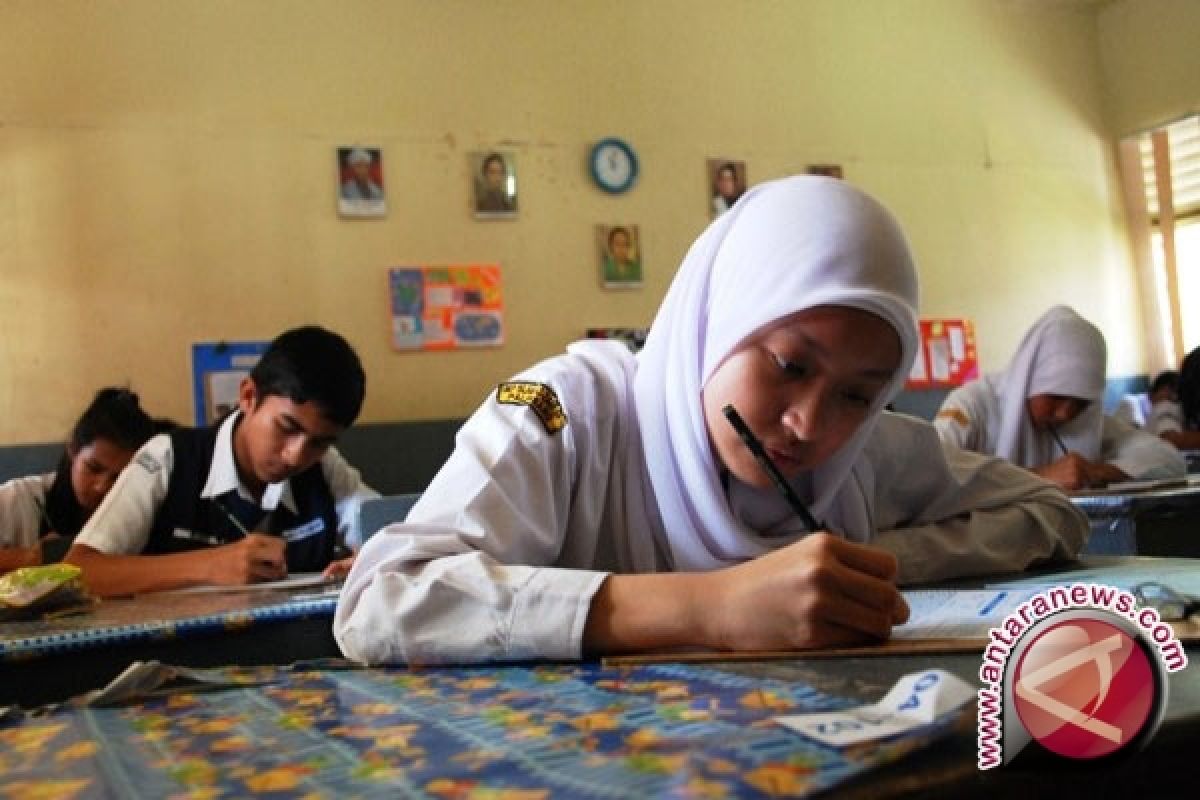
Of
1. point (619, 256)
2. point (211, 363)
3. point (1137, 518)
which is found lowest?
point (1137, 518)

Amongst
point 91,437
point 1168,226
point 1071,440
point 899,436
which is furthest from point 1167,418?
point 91,437

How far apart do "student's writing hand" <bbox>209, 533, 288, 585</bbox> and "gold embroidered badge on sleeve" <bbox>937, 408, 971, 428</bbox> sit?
2.15 meters

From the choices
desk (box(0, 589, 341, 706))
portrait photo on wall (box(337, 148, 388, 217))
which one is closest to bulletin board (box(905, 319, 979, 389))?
portrait photo on wall (box(337, 148, 388, 217))

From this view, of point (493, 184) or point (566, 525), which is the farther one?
point (493, 184)

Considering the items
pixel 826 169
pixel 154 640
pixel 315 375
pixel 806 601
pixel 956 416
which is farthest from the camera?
pixel 826 169

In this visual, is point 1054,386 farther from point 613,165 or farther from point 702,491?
point 702,491

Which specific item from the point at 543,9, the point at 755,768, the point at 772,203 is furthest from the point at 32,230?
the point at 755,768

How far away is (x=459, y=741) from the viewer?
563mm

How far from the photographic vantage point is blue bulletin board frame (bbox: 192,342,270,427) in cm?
335

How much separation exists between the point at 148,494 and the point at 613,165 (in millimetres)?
2225

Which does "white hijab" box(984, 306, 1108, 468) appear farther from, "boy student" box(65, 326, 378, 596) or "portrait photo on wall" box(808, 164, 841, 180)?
"boy student" box(65, 326, 378, 596)

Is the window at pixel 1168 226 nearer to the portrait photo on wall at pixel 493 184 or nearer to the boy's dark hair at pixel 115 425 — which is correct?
the portrait photo on wall at pixel 493 184

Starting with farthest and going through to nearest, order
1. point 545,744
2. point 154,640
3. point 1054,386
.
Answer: point 1054,386 → point 154,640 → point 545,744

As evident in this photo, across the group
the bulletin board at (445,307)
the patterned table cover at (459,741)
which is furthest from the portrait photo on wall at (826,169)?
the patterned table cover at (459,741)
